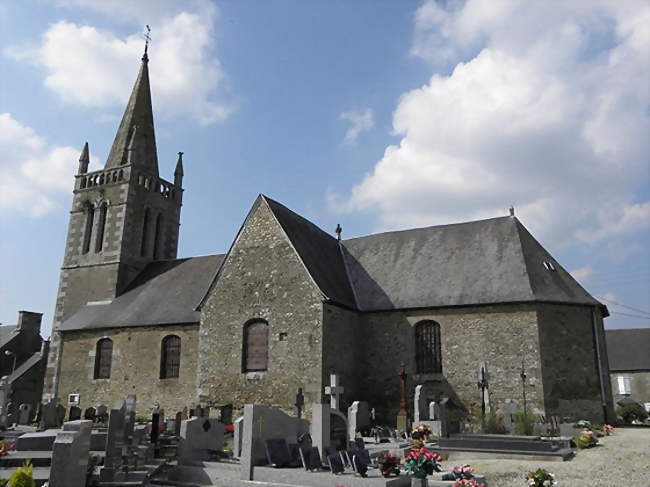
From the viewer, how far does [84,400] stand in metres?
24.8

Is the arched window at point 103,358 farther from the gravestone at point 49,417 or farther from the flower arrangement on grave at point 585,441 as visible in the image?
the flower arrangement on grave at point 585,441

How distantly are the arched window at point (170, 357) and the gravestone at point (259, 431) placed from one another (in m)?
12.5

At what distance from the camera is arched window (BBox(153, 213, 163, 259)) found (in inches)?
1225

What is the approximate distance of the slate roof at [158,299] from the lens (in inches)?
964

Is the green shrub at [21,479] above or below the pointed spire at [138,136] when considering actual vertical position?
below

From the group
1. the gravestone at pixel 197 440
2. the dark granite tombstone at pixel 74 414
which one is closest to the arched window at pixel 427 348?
the gravestone at pixel 197 440

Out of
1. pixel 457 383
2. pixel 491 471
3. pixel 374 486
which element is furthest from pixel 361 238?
pixel 374 486

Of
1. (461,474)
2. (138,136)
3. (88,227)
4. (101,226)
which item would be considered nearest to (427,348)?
(461,474)

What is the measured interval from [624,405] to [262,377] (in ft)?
67.7

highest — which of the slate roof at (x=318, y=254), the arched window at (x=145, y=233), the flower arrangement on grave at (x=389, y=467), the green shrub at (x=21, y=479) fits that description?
the arched window at (x=145, y=233)

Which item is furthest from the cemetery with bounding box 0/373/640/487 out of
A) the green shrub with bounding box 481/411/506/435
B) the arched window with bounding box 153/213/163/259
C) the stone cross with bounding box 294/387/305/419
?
the arched window with bounding box 153/213/163/259

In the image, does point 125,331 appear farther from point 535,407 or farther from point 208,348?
point 535,407

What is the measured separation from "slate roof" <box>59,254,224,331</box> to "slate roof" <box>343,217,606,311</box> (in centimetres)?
698

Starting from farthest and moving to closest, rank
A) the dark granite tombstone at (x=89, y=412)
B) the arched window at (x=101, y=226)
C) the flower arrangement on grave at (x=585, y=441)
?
the arched window at (x=101, y=226) → the dark granite tombstone at (x=89, y=412) → the flower arrangement on grave at (x=585, y=441)
